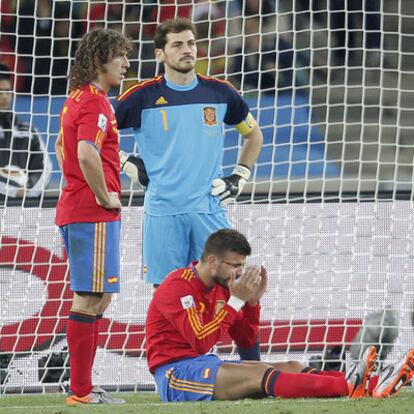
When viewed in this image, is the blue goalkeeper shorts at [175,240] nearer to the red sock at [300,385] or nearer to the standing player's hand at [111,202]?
the standing player's hand at [111,202]

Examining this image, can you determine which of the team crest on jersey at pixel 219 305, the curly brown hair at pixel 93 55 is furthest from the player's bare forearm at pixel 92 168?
the team crest on jersey at pixel 219 305

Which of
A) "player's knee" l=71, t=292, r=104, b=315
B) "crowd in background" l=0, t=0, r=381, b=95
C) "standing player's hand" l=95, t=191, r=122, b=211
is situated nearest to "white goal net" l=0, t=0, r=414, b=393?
"crowd in background" l=0, t=0, r=381, b=95

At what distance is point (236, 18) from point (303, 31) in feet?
1.58

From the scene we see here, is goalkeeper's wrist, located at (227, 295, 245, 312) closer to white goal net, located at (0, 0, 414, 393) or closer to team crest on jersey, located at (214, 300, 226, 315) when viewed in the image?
team crest on jersey, located at (214, 300, 226, 315)

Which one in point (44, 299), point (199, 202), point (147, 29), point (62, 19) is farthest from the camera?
point (147, 29)

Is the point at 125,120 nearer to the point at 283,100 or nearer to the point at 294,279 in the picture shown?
the point at 294,279

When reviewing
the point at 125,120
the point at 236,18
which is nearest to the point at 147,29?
the point at 236,18

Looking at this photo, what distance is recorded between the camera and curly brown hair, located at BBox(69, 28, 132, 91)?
17.3 ft

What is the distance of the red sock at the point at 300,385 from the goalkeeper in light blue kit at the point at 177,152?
103 cm

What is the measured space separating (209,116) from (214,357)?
1.35 meters

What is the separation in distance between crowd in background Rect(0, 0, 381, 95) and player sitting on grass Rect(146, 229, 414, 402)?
3.29 meters

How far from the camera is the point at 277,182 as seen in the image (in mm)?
7727

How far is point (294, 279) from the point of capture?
7.22 metres

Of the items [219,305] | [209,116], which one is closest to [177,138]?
[209,116]
